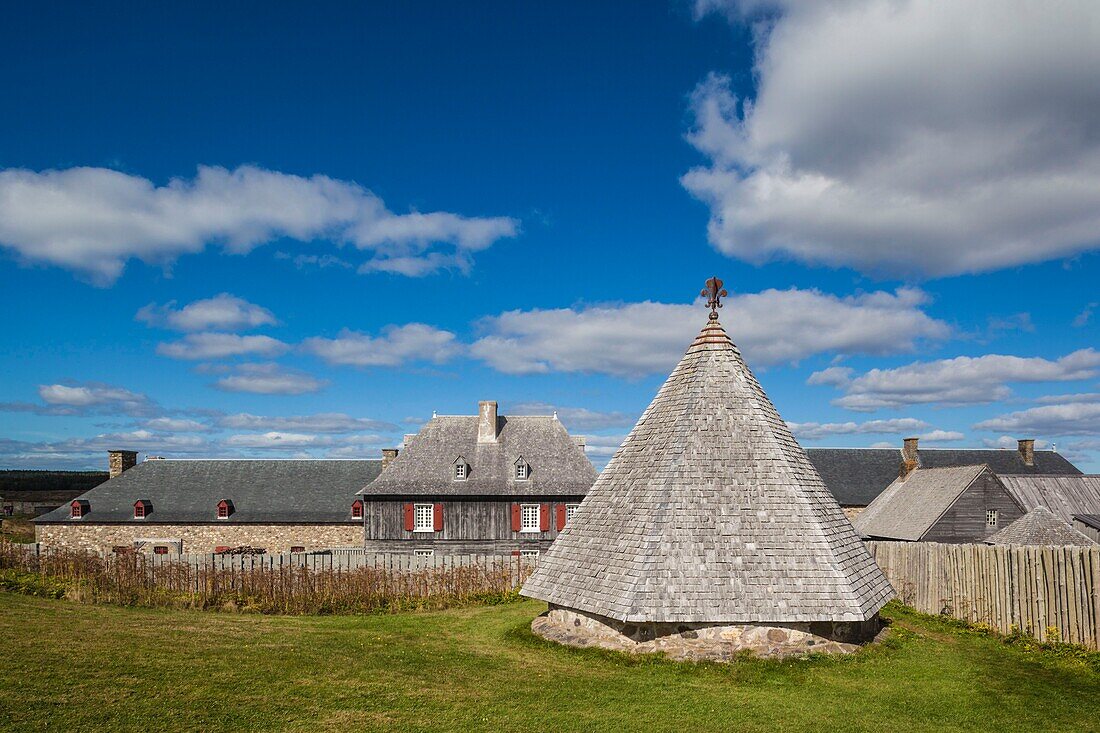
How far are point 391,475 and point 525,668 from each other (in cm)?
2438

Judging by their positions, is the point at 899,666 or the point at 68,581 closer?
the point at 899,666

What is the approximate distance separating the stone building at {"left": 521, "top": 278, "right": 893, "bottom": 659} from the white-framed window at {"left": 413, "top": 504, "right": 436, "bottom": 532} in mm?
20218

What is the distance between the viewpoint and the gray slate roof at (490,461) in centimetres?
3344

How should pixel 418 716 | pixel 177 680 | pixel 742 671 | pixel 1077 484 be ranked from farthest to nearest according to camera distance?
pixel 1077 484 → pixel 742 671 → pixel 177 680 → pixel 418 716

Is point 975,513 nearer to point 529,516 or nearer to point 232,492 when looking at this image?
point 529,516

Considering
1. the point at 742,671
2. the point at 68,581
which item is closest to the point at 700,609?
the point at 742,671

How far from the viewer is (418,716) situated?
8.29m

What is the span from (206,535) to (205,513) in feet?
4.10

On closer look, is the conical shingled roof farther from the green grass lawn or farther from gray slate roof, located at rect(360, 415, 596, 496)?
gray slate roof, located at rect(360, 415, 596, 496)

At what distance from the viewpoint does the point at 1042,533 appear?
2148 centimetres

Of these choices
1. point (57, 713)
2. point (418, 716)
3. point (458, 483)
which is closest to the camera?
point (57, 713)

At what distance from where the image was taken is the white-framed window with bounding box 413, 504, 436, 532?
33.2 metres

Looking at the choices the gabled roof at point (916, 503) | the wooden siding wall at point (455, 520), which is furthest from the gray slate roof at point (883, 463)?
the wooden siding wall at point (455, 520)

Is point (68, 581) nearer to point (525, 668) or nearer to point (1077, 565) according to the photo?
point (525, 668)
